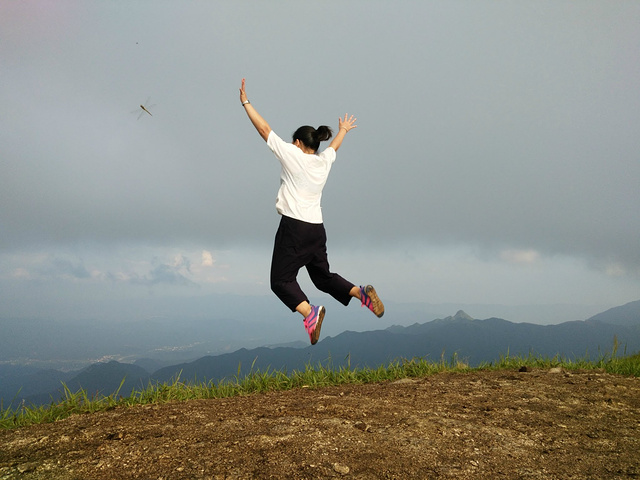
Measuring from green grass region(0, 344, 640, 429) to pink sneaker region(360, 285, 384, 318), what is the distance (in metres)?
0.95

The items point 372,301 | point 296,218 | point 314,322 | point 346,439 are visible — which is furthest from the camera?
point 372,301

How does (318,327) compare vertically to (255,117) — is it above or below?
below

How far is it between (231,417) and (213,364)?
198502mm

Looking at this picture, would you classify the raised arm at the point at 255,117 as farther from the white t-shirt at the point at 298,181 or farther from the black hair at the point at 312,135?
the black hair at the point at 312,135

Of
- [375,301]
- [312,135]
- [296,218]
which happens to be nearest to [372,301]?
[375,301]

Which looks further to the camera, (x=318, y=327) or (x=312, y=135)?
(x=312, y=135)

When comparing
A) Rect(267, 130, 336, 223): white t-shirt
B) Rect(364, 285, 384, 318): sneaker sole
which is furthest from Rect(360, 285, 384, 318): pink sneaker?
Rect(267, 130, 336, 223): white t-shirt

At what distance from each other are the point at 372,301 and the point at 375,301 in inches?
1.7

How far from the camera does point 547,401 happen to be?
5.16 m

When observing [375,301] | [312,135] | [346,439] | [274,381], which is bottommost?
[346,439]

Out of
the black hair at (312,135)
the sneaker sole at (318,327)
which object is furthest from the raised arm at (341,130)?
the sneaker sole at (318,327)

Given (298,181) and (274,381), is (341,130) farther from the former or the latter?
(274,381)

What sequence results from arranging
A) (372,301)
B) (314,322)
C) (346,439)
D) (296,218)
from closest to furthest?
(346,439) → (314,322) → (296,218) → (372,301)

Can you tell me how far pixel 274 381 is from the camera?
19.8ft
